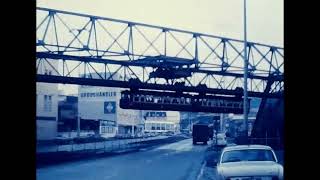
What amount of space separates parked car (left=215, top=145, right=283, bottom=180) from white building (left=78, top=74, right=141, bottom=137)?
57.7 metres

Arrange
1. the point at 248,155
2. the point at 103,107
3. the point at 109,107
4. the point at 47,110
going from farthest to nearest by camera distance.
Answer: the point at 103,107, the point at 109,107, the point at 47,110, the point at 248,155

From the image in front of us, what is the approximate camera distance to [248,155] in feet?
36.1

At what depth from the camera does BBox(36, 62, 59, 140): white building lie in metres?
36.7

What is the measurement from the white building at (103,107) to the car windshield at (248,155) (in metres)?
57.6

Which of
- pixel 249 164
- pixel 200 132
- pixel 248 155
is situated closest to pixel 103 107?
pixel 200 132

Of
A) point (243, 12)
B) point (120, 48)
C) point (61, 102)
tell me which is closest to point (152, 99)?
point (120, 48)

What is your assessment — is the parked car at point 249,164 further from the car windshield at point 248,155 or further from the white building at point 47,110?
the white building at point 47,110

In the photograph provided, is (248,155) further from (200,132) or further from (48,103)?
(200,132)

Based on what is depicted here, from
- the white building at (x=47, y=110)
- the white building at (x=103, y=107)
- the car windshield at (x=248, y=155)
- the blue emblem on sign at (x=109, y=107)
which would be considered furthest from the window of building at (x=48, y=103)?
the car windshield at (x=248, y=155)

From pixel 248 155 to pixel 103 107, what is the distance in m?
66.0

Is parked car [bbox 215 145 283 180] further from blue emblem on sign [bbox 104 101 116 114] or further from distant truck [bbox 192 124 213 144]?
blue emblem on sign [bbox 104 101 116 114]
